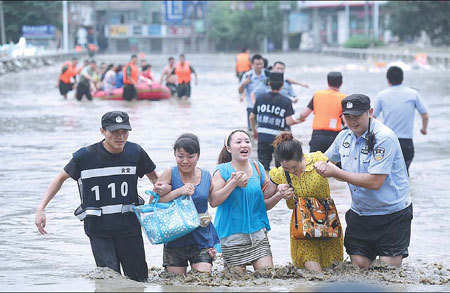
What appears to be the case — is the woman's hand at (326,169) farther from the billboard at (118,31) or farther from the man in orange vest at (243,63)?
the billboard at (118,31)

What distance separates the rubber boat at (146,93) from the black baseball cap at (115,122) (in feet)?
77.1

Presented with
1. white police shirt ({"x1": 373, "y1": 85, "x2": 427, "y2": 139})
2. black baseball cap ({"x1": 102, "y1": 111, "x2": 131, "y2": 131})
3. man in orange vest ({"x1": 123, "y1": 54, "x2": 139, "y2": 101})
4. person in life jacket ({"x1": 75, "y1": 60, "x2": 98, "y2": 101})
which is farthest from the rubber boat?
black baseball cap ({"x1": 102, "y1": 111, "x2": 131, "y2": 131})

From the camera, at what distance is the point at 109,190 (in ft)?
21.7

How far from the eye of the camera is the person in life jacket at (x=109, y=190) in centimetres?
660

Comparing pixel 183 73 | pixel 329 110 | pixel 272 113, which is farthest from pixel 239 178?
pixel 183 73

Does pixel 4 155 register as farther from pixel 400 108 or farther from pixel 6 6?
pixel 6 6

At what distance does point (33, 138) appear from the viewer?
1903cm

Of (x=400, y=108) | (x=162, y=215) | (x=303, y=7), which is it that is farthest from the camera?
(x=303, y=7)

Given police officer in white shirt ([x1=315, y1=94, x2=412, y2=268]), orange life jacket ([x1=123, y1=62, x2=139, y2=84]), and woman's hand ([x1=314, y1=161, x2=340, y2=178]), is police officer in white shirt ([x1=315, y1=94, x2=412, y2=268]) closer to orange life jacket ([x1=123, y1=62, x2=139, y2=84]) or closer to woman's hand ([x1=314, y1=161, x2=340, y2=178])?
woman's hand ([x1=314, y1=161, x2=340, y2=178])

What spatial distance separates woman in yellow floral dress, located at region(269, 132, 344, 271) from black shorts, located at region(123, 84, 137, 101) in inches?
897

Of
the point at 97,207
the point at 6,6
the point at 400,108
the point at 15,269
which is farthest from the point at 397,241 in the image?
the point at 6,6

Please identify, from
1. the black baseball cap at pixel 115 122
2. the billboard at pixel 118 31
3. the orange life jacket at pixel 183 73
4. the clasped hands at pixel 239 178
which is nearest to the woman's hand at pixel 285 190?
the clasped hands at pixel 239 178

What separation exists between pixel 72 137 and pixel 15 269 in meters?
11.2

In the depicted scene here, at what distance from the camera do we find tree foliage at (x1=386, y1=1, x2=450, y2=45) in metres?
72.1
